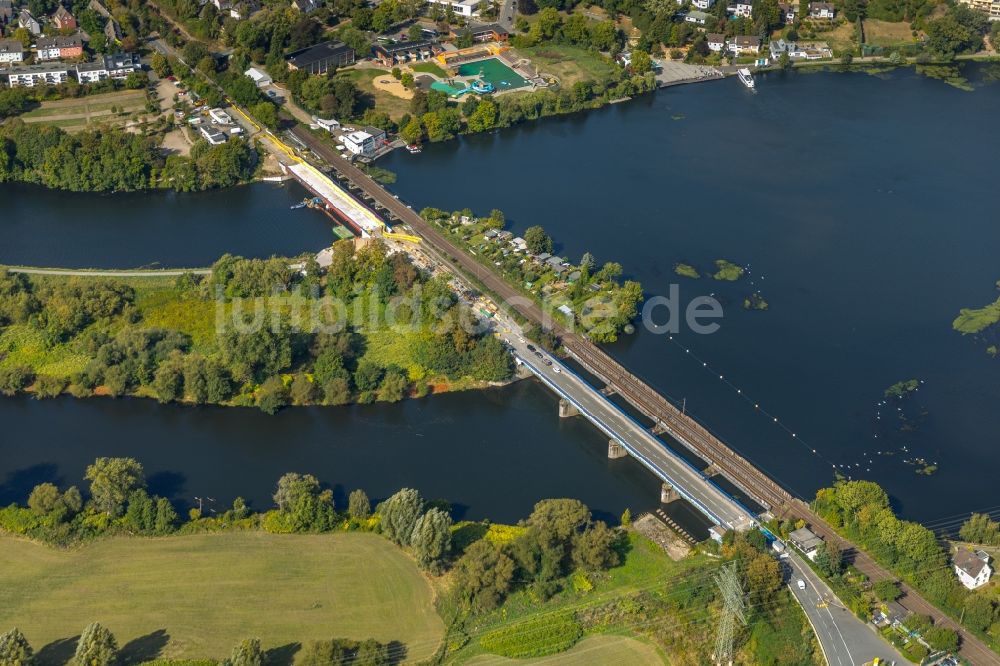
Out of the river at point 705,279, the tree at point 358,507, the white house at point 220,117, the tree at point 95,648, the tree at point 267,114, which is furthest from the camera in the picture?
the white house at point 220,117

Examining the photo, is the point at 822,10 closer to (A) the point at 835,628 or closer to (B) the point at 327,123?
(B) the point at 327,123

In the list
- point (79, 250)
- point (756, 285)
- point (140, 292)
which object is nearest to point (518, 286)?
point (756, 285)

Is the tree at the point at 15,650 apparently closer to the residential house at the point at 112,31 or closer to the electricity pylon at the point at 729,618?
the electricity pylon at the point at 729,618

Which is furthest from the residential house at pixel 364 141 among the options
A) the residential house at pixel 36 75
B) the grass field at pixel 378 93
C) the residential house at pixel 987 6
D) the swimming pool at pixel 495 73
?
the residential house at pixel 987 6

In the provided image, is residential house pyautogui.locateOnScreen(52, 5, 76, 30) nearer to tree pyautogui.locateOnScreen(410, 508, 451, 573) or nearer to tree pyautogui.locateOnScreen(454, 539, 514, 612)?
tree pyautogui.locateOnScreen(410, 508, 451, 573)

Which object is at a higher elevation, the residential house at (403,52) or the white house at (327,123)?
the residential house at (403,52)

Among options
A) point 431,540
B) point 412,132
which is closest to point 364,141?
point 412,132
